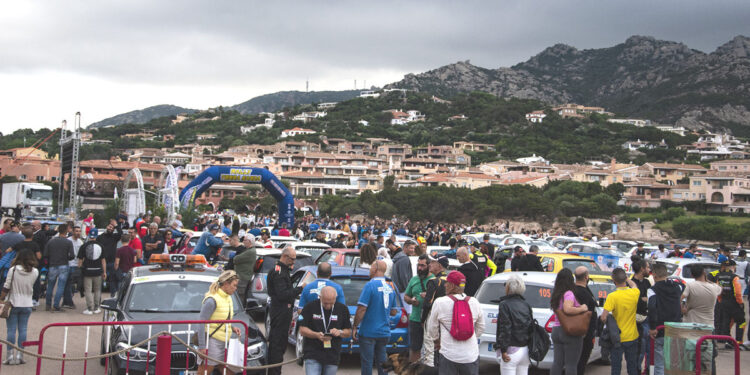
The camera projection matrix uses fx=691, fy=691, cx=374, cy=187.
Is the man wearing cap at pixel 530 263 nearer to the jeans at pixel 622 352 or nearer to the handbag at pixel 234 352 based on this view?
the jeans at pixel 622 352

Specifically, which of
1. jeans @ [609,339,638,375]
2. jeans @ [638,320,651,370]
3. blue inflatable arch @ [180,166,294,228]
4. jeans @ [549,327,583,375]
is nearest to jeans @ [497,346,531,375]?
jeans @ [549,327,583,375]

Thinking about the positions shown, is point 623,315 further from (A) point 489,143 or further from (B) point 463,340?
(A) point 489,143

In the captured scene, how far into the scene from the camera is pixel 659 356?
8742 mm

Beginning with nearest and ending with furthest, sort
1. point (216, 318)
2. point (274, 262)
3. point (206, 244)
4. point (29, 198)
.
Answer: point (216, 318) → point (274, 262) → point (206, 244) → point (29, 198)

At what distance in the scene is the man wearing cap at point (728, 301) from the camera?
11.9m

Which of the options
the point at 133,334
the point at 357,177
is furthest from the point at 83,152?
the point at 133,334

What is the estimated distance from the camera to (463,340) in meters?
6.88

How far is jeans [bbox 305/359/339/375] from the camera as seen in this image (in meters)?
7.14

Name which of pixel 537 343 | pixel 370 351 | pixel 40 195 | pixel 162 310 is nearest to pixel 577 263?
pixel 537 343

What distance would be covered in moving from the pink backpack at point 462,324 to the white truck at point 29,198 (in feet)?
160

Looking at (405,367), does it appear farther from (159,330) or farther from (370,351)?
(159,330)

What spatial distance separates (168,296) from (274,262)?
508 centimetres

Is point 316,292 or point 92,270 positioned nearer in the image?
point 316,292

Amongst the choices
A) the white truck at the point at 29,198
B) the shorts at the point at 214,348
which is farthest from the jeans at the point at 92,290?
the white truck at the point at 29,198
